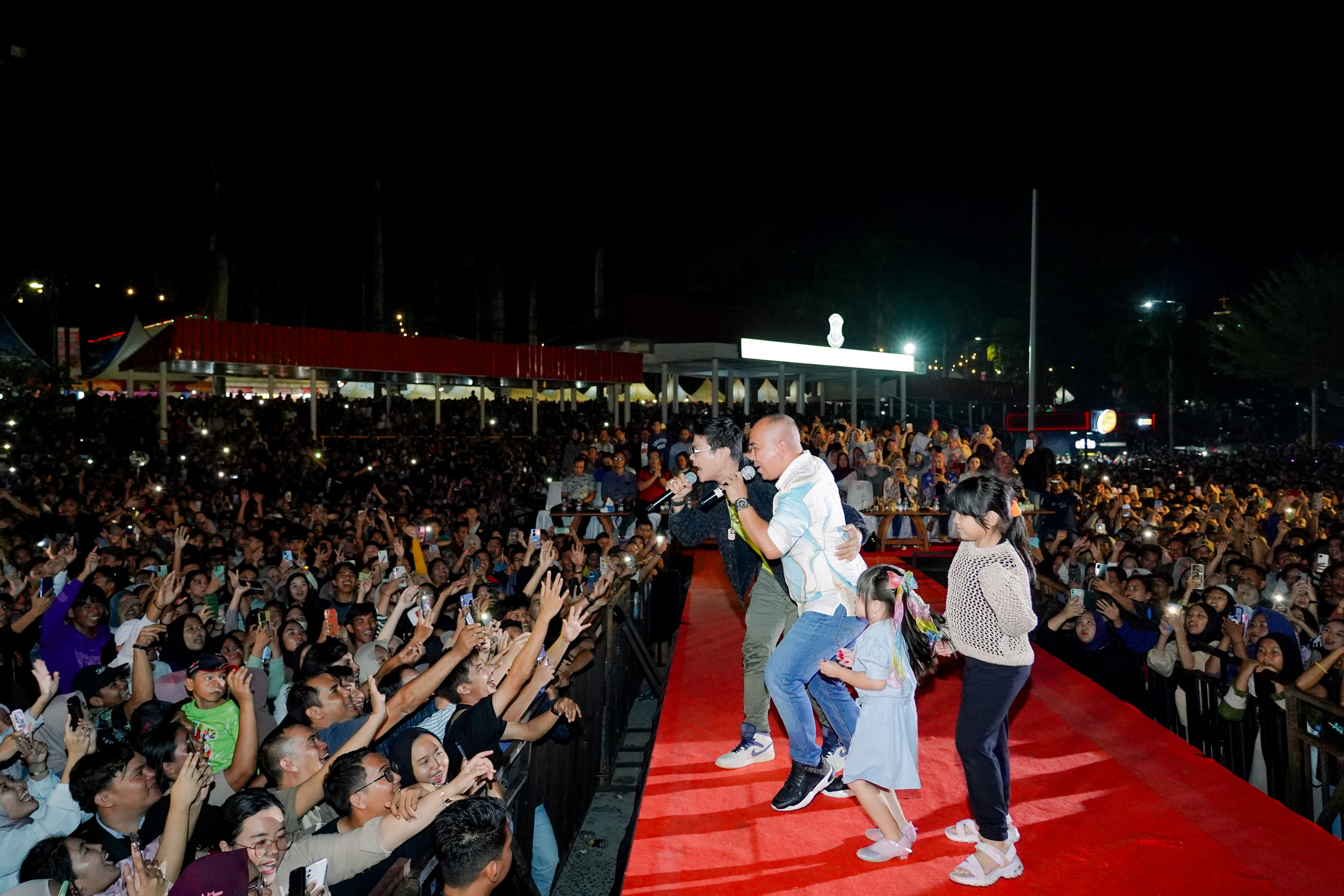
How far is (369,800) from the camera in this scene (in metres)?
3.27

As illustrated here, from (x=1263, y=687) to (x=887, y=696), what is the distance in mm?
2642

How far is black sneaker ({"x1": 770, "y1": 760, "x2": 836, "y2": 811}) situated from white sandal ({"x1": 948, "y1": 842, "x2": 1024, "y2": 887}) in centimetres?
74

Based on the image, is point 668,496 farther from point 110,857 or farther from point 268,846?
point 110,857

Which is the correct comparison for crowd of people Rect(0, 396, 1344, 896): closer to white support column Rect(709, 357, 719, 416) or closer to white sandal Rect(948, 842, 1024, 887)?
white sandal Rect(948, 842, 1024, 887)

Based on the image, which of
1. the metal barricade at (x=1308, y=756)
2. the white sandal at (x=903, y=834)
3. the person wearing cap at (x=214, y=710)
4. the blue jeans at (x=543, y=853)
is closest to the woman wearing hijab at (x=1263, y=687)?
the metal barricade at (x=1308, y=756)

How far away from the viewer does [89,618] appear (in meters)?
6.14

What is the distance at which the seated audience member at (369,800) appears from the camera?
10.3 feet

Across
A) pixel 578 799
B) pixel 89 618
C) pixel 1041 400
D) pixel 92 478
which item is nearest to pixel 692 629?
pixel 578 799

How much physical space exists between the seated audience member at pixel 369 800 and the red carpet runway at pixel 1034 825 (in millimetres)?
931

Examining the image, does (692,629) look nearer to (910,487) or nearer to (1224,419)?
(910,487)

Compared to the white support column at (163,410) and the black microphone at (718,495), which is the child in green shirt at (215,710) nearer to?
the black microphone at (718,495)

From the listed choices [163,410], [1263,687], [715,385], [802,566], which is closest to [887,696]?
[802,566]

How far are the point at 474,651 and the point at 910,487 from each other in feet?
30.0

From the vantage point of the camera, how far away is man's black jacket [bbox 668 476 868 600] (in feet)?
14.2
